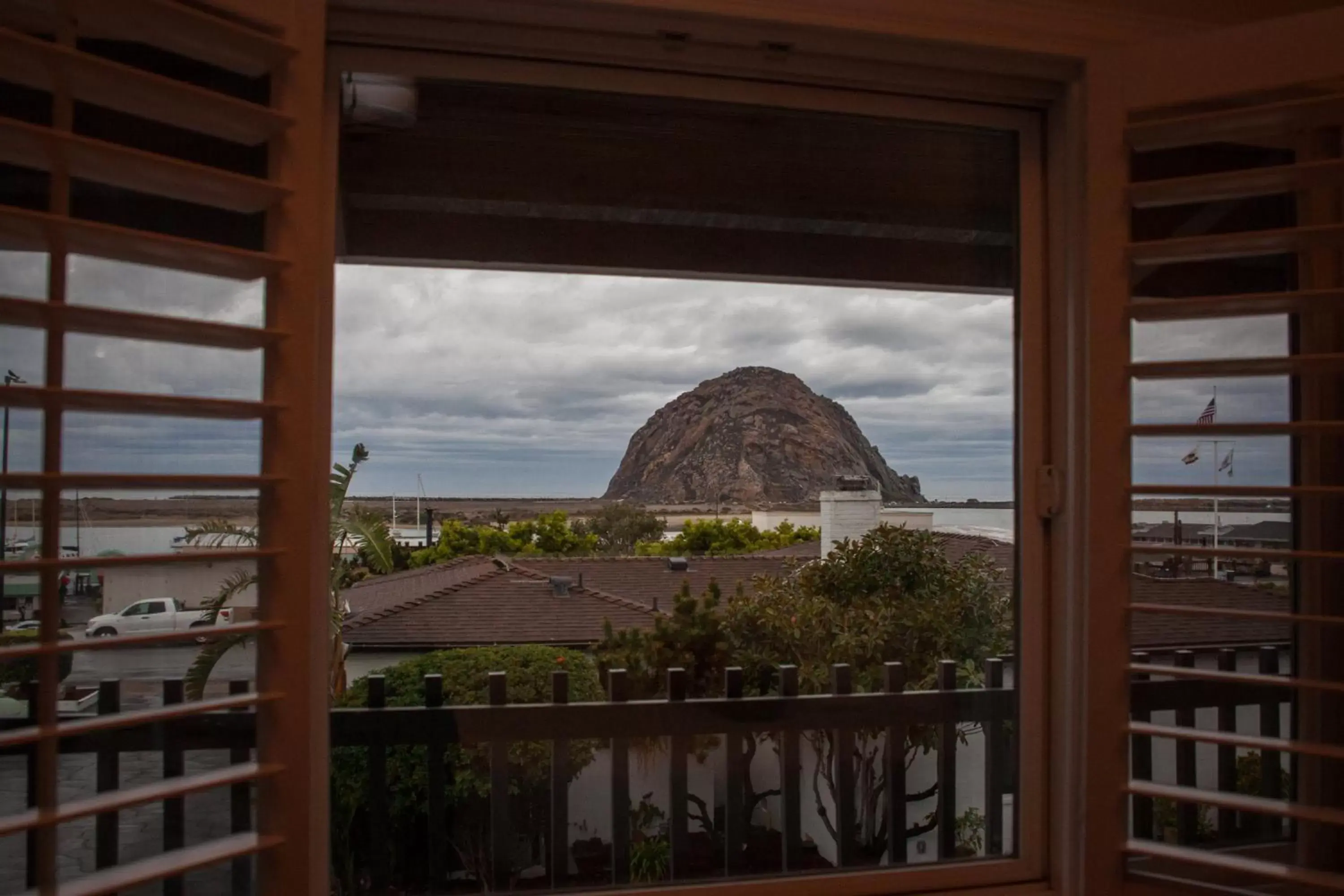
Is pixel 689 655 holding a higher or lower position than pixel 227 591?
lower

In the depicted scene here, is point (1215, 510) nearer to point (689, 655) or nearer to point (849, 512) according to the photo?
point (849, 512)

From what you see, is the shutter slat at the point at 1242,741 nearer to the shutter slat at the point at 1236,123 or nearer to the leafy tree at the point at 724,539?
the leafy tree at the point at 724,539

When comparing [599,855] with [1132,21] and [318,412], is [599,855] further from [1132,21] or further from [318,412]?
[1132,21]

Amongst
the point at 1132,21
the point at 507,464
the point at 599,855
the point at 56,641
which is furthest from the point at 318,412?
the point at 1132,21

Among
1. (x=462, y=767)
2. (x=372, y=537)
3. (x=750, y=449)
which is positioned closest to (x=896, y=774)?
(x=750, y=449)

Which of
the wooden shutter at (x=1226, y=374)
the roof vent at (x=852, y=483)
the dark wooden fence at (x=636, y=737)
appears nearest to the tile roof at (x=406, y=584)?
the dark wooden fence at (x=636, y=737)
